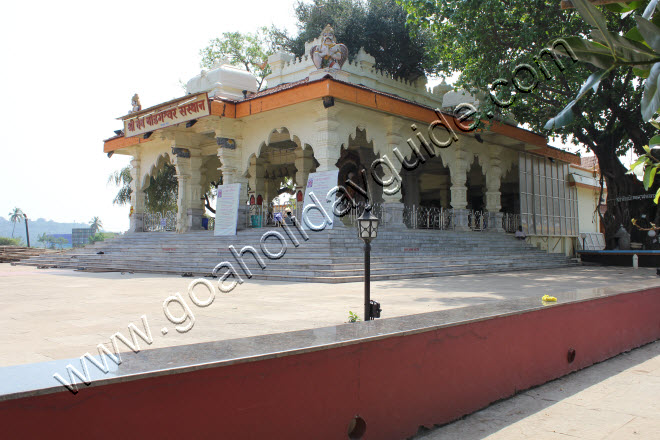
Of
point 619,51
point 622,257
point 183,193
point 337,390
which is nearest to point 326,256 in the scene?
point 337,390

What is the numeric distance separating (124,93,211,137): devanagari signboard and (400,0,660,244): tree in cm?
777

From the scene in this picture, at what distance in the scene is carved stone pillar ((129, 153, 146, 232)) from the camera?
19.6 metres

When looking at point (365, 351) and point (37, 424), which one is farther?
point (365, 351)

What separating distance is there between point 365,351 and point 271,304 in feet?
13.9

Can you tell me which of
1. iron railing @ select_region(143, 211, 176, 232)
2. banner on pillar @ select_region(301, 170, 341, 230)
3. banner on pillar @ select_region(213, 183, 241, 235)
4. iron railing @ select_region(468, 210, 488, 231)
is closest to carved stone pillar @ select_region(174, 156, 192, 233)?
iron railing @ select_region(143, 211, 176, 232)

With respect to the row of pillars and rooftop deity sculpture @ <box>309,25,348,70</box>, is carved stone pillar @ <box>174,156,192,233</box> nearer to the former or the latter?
the row of pillars

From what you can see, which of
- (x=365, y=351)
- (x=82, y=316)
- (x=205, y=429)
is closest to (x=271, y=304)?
(x=82, y=316)

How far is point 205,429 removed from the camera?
6.71ft

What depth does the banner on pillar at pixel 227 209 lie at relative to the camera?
1479 centimetres

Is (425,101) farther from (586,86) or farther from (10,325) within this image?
(586,86)

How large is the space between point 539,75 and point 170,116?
1162 cm

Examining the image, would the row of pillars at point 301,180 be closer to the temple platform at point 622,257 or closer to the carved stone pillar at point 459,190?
the carved stone pillar at point 459,190

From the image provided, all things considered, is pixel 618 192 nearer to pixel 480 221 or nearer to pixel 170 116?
pixel 480 221

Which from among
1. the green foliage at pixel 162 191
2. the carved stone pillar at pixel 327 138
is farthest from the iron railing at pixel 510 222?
the green foliage at pixel 162 191
